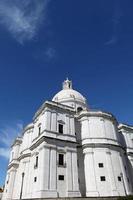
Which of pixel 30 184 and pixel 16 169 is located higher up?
pixel 16 169

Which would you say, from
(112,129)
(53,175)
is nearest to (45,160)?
(53,175)

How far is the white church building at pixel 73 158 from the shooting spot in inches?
1059

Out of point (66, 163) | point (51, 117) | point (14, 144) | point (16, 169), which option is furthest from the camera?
point (14, 144)

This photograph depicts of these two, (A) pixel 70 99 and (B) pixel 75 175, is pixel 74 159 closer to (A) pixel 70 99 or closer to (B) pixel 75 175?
(B) pixel 75 175

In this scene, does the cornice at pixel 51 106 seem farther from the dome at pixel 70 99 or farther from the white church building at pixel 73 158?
the dome at pixel 70 99

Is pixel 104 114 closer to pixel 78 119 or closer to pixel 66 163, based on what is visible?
pixel 78 119

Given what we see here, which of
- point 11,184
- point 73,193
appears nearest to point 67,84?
point 11,184

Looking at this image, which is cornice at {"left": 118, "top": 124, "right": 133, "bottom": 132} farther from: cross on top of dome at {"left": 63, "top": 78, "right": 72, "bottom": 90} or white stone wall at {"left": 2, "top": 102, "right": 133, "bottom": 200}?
cross on top of dome at {"left": 63, "top": 78, "right": 72, "bottom": 90}

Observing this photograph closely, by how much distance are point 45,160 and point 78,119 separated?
12211mm

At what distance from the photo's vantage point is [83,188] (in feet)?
97.0

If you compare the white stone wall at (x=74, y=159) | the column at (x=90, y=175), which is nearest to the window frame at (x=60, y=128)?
the white stone wall at (x=74, y=159)

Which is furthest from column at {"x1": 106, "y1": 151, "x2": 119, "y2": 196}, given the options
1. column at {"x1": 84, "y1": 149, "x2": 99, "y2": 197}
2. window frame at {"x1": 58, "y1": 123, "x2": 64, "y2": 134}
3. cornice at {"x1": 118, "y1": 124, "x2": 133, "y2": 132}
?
cornice at {"x1": 118, "y1": 124, "x2": 133, "y2": 132}

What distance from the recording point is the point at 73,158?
97.2 ft

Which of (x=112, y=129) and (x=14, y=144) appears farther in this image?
(x=14, y=144)
